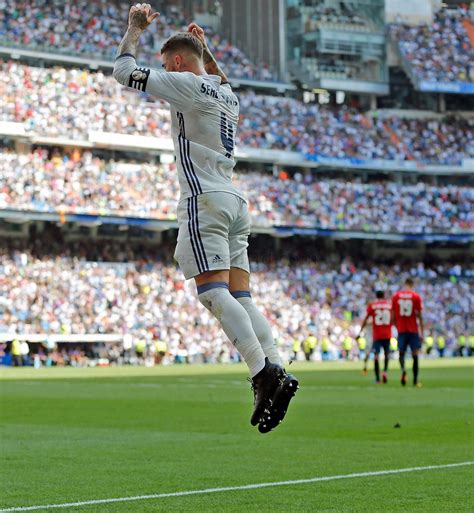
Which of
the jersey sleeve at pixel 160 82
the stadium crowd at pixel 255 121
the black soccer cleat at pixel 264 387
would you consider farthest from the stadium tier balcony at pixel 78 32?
the black soccer cleat at pixel 264 387

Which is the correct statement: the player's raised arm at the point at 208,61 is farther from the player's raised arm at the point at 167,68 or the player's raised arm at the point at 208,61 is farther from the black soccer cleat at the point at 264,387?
the black soccer cleat at the point at 264,387

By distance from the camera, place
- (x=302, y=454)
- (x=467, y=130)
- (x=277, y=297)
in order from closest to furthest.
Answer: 1. (x=302, y=454)
2. (x=277, y=297)
3. (x=467, y=130)

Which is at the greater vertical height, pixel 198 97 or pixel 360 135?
pixel 360 135

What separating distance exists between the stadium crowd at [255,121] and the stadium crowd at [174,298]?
527cm

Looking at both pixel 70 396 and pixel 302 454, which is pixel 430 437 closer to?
pixel 302 454

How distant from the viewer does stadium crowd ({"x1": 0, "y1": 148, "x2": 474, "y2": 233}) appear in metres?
46.3

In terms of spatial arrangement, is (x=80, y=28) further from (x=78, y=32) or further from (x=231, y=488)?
(x=231, y=488)

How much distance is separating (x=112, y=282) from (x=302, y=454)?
1361 inches

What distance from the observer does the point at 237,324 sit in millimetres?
7035

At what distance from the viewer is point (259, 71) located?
2302 inches

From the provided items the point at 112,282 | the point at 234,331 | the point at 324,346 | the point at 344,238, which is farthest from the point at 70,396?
the point at 344,238

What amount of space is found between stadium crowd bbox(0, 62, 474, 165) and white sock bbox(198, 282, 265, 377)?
40.7m

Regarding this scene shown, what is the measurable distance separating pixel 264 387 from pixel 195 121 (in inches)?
72.0

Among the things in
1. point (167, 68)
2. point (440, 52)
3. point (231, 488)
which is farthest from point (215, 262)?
point (440, 52)
